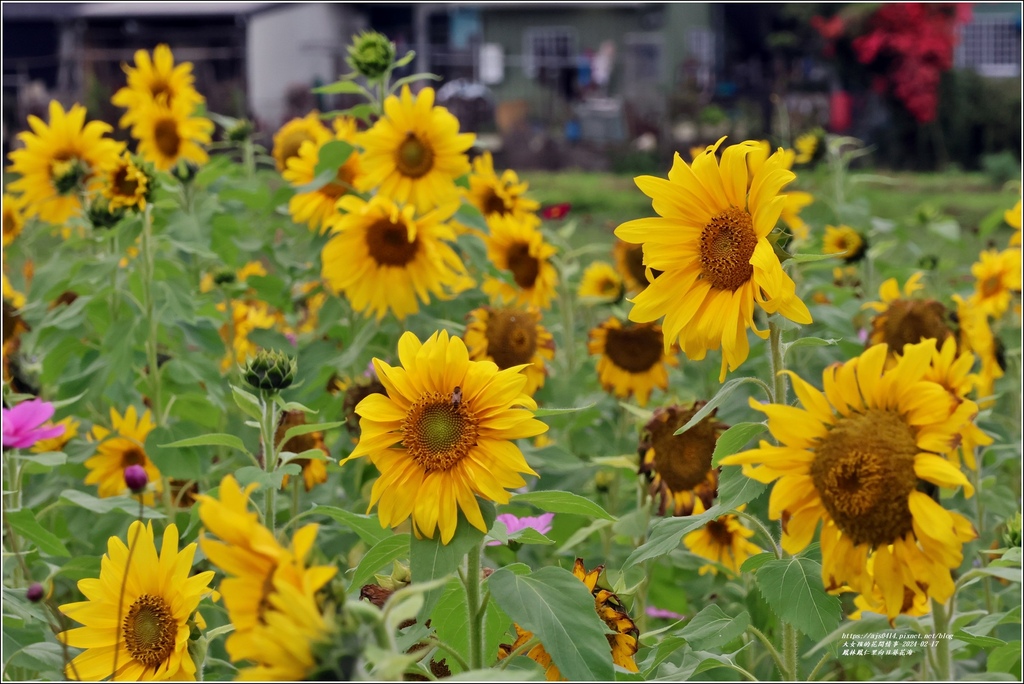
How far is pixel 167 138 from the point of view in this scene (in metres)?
2.57

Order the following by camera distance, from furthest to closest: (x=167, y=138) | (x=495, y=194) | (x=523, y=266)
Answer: (x=167, y=138) < (x=495, y=194) < (x=523, y=266)

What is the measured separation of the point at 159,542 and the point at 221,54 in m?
11.0

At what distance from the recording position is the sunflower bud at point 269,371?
116 centimetres

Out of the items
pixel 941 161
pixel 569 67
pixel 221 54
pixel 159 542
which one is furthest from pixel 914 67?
pixel 159 542

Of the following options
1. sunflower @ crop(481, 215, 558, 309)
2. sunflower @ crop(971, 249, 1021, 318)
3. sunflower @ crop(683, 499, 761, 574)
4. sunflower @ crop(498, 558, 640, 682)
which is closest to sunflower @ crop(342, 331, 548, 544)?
sunflower @ crop(498, 558, 640, 682)

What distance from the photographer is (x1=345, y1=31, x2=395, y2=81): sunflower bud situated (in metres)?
1.95

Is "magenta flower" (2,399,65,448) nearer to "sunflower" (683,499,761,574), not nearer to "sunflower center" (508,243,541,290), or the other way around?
"sunflower" (683,499,761,574)

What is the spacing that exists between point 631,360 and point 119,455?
0.92 meters

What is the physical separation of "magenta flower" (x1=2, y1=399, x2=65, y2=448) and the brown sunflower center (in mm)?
823

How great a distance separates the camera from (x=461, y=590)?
102cm

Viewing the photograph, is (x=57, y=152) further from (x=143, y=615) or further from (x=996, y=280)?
(x=996, y=280)

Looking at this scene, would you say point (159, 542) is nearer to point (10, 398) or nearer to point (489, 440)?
point (10, 398)

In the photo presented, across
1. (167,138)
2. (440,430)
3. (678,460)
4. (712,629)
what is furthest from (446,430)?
(167,138)

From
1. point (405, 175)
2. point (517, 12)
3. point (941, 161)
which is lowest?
point (941, 161)
